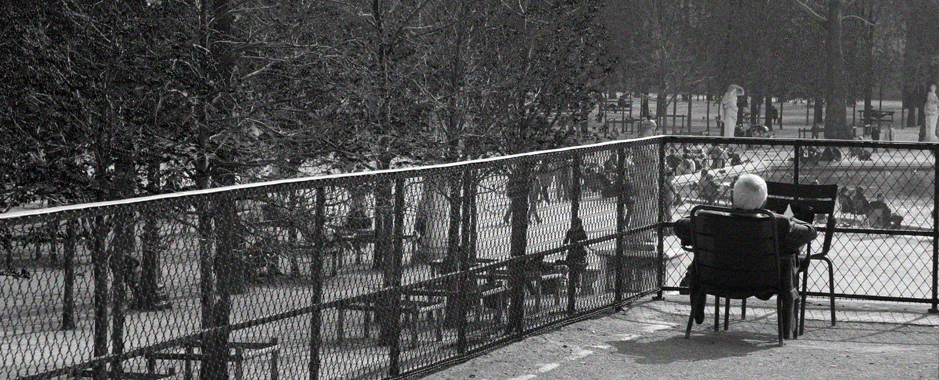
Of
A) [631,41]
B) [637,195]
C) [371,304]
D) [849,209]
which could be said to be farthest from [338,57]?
[631,41]

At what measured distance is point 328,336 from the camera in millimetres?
6941

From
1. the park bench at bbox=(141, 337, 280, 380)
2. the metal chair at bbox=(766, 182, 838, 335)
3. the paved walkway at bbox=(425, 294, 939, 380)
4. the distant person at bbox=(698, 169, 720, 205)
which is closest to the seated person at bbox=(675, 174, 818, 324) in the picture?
the paved walkway at bbox=(425, 294, 939, 380)

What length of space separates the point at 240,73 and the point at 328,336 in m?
6.05

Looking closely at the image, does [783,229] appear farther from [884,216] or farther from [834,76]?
[834,76]

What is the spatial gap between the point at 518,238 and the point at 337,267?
2088 millimetres

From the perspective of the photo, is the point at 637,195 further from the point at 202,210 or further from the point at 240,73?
the point at 202,210

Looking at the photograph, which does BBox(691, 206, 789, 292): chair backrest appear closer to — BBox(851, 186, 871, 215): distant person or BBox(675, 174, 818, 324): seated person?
BBox(675, 174, 818, 324): seated person

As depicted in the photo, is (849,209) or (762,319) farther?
(849,209)

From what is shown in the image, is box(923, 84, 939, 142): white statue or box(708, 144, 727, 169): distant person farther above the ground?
box(708, 144, 727, 169): distant person

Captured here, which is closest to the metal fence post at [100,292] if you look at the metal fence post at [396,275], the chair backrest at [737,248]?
the metal fence post at [396,275]

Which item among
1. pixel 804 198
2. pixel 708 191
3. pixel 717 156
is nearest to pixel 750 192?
pixel 804 198

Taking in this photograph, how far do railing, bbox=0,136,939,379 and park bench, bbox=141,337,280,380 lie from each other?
0.04 feet

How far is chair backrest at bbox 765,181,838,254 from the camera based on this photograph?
9648 millimetres

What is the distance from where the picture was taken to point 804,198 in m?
9.89
